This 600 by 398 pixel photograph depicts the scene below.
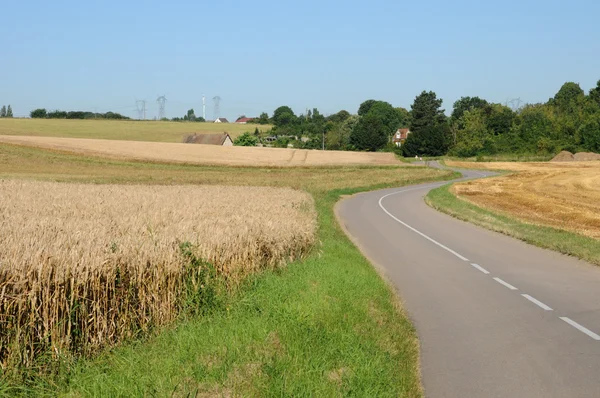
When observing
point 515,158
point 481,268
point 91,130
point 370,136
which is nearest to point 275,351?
point 481,268

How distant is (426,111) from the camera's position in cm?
17350

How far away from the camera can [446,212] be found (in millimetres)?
35281

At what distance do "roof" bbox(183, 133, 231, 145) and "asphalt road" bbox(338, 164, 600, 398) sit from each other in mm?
127316

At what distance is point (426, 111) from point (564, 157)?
71.6 m

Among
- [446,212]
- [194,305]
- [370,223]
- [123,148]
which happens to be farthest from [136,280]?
[123,148]

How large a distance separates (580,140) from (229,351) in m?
119

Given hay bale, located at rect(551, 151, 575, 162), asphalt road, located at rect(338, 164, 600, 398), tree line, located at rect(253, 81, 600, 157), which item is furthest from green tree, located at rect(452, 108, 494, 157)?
asphalt road, located at rect(338, 164, 600, 398)

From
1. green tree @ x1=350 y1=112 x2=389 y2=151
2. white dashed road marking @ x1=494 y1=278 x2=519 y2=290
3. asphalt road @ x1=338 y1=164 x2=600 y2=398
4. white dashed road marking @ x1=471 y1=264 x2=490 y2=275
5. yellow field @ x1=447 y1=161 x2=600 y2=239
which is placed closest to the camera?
asphalt road @ x1=338 y1=164 x2=600 y2=398

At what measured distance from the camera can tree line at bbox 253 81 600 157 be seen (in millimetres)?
118562

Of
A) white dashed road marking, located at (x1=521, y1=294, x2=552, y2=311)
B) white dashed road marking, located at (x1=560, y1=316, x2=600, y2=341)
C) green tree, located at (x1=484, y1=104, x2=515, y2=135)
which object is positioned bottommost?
white dashed road marking, located at (x1=521, y1=294, x2=552, y2=311)

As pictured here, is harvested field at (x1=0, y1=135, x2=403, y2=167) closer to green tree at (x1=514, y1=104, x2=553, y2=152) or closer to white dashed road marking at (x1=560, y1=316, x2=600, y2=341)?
green tree at (x1=514, y1=104, x2=553, y2=152)

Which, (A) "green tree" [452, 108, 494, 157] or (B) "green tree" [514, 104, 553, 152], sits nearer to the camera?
(B) "green tree" [514, 104, 553, 152]

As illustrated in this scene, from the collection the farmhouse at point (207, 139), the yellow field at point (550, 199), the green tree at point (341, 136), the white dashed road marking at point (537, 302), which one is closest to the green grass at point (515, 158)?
the yellow field at point (550, 199)

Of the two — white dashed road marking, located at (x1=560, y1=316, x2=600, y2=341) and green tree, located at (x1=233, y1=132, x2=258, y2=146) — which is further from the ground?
white dashed road marking, located at (x1=560, y1=316, x2=600, y2=341)
